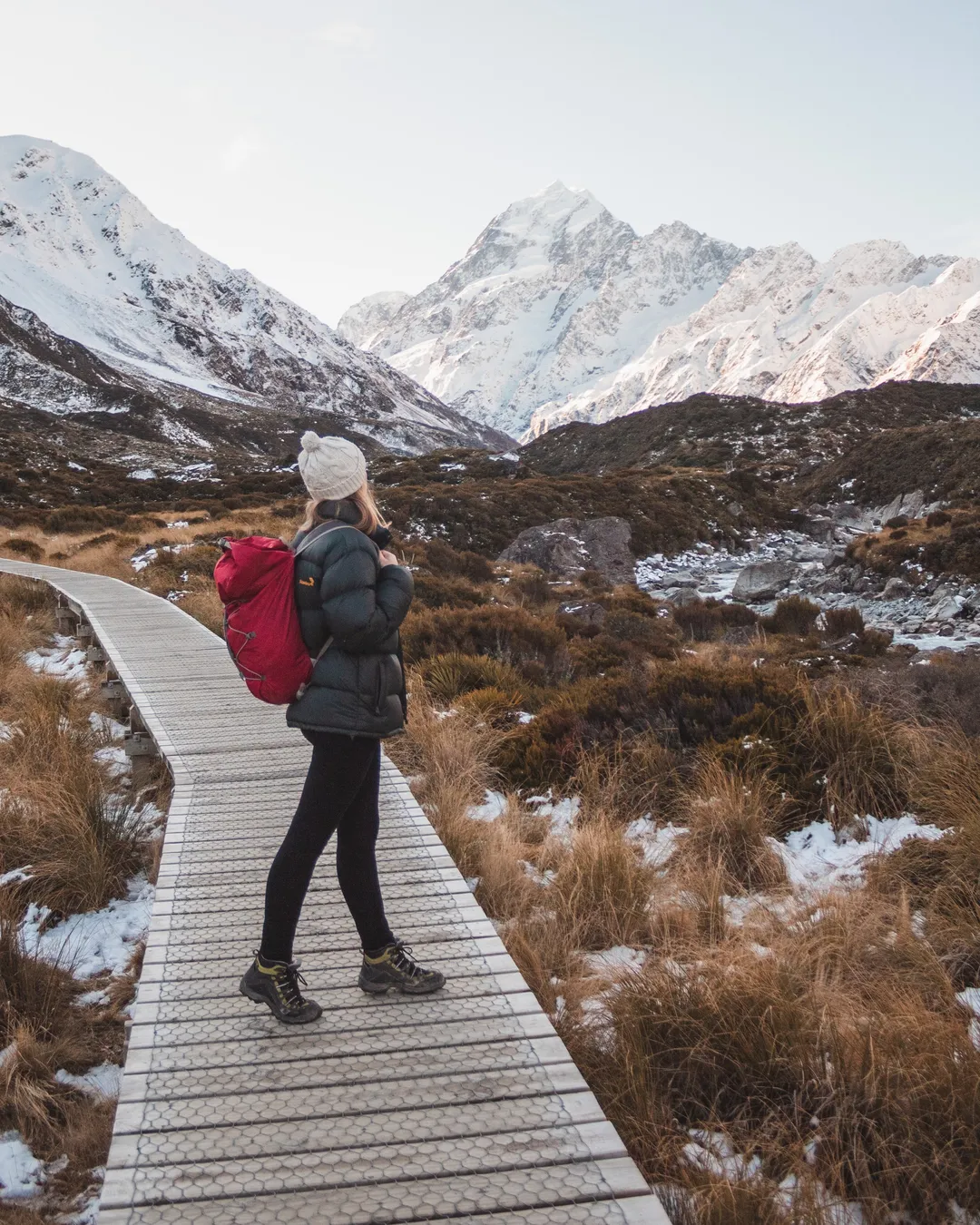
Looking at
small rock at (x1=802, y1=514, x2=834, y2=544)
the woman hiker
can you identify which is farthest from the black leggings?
small rock at (x1=802, y1=514, x2=834, y2=544)

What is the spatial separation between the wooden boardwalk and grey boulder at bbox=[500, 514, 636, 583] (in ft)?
60.0

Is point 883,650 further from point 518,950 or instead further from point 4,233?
point 4,233

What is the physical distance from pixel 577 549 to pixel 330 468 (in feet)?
69.1

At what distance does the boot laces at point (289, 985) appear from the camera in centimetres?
286

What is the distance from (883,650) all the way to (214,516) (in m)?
19.5

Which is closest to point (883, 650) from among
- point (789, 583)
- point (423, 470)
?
point (789, 583)

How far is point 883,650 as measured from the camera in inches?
458

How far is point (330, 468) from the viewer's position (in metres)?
2.84

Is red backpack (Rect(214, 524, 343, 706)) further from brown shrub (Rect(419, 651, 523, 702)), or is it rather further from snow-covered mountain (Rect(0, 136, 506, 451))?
snow-covered mountain (Rect(0, 136, 506, 451))

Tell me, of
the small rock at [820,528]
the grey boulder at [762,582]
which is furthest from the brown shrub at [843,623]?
the small rock at [820,528]

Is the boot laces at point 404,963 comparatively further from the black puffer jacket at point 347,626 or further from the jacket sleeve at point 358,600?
the jacket sleeve at point 358,600

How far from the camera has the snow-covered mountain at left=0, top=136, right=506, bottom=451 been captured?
127750 mm

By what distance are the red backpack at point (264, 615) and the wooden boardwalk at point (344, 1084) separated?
44.9 inches

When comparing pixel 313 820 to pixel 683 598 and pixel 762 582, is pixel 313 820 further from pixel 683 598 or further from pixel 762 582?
pixel 762 582
